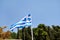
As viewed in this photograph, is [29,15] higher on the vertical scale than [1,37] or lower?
higher

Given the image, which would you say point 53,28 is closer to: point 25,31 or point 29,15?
point 25,31

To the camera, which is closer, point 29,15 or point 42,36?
point 29,15

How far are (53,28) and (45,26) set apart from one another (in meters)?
3.09

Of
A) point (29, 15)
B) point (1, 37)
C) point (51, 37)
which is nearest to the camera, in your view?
point (29, 15)

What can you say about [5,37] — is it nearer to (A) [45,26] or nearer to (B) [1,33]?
(B) [1,33]

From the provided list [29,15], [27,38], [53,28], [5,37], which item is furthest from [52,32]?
[29,15]

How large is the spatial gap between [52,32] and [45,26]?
2.74 meters

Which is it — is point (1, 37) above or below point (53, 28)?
below

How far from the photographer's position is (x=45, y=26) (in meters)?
58.2

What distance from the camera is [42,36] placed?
57281 millimetres

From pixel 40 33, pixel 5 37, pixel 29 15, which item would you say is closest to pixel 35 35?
pixel 40 33

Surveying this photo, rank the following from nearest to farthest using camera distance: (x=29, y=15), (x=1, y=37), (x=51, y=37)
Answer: (x=29, y=15) < (x=1, y=37) < (x=51, y=37)

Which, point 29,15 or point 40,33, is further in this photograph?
point 40,33

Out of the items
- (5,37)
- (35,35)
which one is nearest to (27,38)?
(35,35)
